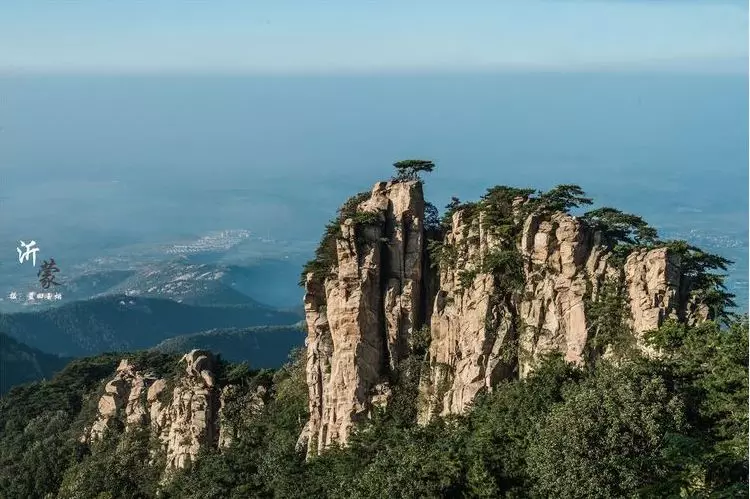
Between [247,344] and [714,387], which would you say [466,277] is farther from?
[247,344]

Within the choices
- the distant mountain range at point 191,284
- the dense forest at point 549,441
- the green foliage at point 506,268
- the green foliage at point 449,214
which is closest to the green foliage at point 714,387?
the dense forest at point 549,441

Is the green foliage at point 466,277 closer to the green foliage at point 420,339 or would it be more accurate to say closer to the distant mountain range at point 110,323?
the green foliage at point 420,339

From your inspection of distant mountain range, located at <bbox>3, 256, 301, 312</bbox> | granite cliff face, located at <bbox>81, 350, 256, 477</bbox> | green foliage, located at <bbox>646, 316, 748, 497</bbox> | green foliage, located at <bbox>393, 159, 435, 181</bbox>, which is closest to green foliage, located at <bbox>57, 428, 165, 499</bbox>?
granite cliff face, located at <bbox>81, 350, 256, 477</bbox>

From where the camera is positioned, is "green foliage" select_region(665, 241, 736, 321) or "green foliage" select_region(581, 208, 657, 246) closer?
"green foliage" select_region(665, 241, 736, 321)

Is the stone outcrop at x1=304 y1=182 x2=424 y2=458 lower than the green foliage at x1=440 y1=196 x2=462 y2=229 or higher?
lower

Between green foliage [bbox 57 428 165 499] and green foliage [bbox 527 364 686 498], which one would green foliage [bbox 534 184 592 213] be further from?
green foliage [bbox 57 428 165 499]

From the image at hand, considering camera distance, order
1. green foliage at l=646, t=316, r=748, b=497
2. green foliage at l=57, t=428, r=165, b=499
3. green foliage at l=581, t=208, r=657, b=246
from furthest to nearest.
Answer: green foliage at l=57, t=428, r=165, b=499, green foliage at l=581, t=208, r=657, b=246, green foliage at l=646, t=316, r=748, b=497

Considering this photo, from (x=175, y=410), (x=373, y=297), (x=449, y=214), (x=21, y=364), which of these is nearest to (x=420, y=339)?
(x=373, y=297)
